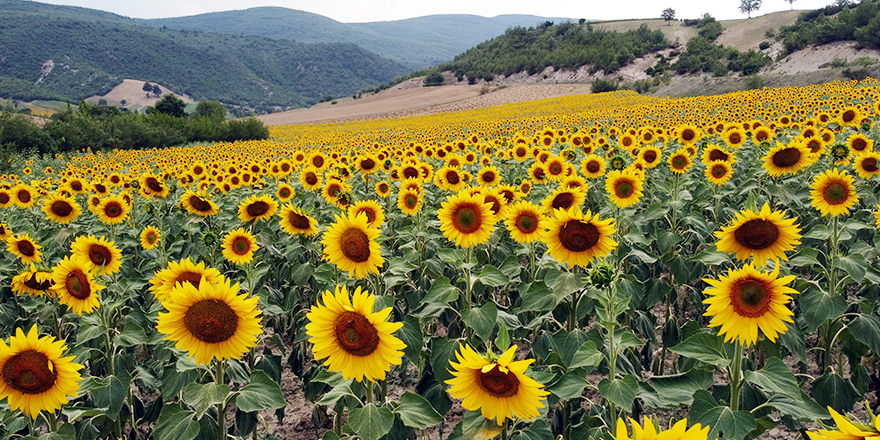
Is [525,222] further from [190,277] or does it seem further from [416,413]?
[190,277]

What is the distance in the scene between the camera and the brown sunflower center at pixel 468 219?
3.38 meters

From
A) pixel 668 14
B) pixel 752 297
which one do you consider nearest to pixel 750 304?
pixel 752 297

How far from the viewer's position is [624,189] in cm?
462

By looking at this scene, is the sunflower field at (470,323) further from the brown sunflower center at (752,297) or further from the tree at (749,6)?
the tree at (749,6)

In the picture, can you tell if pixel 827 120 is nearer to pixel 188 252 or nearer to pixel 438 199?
pixel 438 199

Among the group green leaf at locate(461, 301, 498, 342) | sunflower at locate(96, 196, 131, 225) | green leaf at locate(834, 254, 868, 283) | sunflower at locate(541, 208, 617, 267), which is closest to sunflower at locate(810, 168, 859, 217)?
green leaf at locate(834, 254, 868, 283)

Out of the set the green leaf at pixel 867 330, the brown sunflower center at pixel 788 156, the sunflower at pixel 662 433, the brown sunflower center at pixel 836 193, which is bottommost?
the green leaf at pixel 867 330

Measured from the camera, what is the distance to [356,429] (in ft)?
7.13

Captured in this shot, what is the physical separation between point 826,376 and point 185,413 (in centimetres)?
362

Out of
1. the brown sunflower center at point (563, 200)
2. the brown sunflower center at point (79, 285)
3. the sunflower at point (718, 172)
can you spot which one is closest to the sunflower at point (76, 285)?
the brown sunflower center at point (79, 285)

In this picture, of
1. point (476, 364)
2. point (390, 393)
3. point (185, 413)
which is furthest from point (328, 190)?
point (476, 364)

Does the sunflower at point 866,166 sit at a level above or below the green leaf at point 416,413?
above

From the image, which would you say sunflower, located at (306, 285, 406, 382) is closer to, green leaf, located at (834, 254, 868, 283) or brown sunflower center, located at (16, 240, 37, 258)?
green leaf, located at (834, 254, 868, 283)

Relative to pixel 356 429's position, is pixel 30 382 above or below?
above
